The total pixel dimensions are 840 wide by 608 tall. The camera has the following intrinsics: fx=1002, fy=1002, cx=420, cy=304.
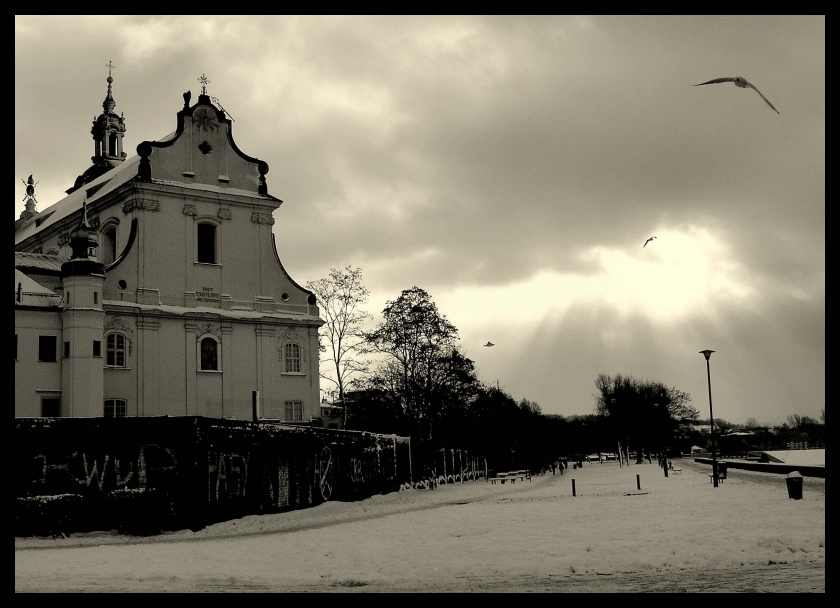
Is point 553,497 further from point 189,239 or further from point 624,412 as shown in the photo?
point 624,412

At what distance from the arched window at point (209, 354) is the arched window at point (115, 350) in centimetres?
414

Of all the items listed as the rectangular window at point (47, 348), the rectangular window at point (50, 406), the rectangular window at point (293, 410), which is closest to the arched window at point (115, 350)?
the rectangular window at point (47, 348)

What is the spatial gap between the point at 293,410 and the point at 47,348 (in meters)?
13.1

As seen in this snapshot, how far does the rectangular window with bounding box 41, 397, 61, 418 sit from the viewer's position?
146ft

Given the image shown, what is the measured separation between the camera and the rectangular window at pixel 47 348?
45219mm

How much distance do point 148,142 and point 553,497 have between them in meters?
29.4

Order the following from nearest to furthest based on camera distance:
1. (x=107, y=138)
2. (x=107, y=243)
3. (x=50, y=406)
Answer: (x=50, y=406) < (x=107, y=243) < (x=107, y=138)

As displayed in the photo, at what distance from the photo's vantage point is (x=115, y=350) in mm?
47875

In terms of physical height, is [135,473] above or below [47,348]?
below

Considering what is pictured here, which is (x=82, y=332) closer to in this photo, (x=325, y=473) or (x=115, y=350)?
(x=115, y=350)

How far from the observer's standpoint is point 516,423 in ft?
242

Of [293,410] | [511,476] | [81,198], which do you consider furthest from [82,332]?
[511,476]

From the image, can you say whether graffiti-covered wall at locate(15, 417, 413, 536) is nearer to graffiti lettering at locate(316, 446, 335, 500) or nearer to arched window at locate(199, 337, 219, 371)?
graffiti lettering at locate(316, 446, 335, 500)
